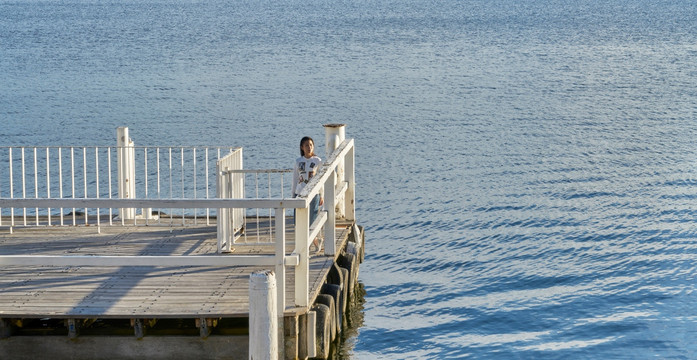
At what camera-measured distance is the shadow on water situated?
15.9 meters

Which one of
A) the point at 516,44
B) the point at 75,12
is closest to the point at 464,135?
the point at 516,44

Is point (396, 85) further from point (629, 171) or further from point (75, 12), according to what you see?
point (75, 12)

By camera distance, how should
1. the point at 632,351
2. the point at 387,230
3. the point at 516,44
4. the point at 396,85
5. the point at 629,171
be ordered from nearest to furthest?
the point at 632,351
the point at 387,230
the point at 629,171
the point at 396,85
the point at 516,44

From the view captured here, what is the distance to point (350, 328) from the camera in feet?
56.9

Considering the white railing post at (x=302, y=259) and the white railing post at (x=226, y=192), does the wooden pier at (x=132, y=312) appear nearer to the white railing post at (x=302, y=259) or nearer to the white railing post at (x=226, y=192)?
the white railing post at (x=302, y=259)

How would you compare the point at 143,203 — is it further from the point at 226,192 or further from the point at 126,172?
the point at 126,172

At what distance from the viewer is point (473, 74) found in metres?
62.2

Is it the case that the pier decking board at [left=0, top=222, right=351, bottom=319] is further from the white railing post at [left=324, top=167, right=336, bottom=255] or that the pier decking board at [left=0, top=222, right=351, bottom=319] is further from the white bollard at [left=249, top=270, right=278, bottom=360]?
the white bollard at [left=249, top=270, right=278, bottom=360]

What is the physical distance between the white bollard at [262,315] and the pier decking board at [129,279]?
1461 mm

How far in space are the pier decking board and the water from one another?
3.09 metres

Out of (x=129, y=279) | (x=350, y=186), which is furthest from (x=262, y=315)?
(x=350, y=186)

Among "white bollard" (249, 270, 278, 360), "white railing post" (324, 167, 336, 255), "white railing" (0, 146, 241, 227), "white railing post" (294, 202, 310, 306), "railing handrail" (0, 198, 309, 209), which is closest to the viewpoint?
"white bollard" (249, 270, 278, 360)

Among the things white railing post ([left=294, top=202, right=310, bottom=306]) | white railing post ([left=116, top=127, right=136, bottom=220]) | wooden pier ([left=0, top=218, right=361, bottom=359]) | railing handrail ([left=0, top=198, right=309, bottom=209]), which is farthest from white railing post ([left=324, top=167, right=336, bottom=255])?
white railing post ([left=116, top=127, right=136, bottom=220])

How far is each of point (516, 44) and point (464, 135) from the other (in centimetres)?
4432
